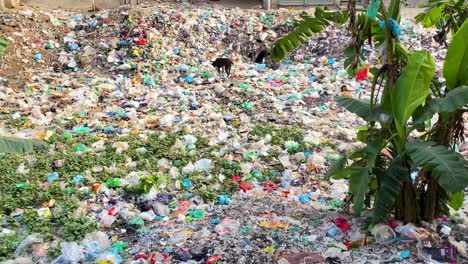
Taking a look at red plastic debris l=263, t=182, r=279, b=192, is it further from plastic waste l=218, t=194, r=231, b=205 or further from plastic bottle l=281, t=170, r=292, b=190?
plastic waste l=218, t=194, r=231, b=205

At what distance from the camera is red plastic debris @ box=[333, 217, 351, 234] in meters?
2.99

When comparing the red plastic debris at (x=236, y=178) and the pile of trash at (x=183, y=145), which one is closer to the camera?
the pile of trash at (x=183, y=145)

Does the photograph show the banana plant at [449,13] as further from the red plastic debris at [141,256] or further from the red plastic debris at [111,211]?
the red plastic debris at [111,211]

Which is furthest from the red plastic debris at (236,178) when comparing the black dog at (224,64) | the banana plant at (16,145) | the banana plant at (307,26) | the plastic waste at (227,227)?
the black dog at (224,64)

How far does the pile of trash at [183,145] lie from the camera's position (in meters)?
2.98

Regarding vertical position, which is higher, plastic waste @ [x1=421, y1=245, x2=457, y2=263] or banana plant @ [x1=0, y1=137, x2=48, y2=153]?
banana plant @ [x1=0, y1=137, x2=48, y2=153]

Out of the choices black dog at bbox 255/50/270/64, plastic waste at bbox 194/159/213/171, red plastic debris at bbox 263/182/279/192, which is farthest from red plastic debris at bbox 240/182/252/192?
black dog at bbox 255/50/270/64

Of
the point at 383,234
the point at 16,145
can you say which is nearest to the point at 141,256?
the point at 16,145

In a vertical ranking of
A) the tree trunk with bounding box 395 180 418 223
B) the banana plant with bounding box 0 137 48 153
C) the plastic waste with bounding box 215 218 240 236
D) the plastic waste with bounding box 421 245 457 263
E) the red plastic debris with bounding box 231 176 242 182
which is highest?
the banana plant with bounding box 0 137 48 153

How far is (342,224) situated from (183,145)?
1925 mm

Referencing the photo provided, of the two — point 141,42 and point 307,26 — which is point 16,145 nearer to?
point 307,26

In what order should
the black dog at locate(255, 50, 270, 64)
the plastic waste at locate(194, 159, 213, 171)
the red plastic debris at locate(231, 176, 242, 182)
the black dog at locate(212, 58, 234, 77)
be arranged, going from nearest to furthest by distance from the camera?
1. the red plastic debris at locate(231, 176, 242, 182)
2. the plastic waste at locate(194, 159, 213, 171)
3. the black dog at locate(212, 58, 234, 77)
4. the black dog at locate(255, 50, 270, 64)

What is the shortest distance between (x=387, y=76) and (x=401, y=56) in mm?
147

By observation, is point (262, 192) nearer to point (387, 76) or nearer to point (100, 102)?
point (387, 76)
